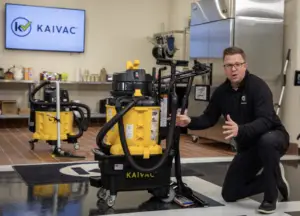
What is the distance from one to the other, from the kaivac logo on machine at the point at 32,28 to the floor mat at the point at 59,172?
4.35 metres

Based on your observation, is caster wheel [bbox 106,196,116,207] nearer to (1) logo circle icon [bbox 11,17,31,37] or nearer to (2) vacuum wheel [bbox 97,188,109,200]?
(2) vacuum wheel [bbox 97,188,109,200]

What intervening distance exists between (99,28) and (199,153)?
4202mm

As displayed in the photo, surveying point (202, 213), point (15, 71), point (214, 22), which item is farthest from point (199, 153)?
point (15, 71)

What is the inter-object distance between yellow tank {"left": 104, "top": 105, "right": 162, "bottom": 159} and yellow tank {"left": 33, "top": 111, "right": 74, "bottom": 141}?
84.1 inches

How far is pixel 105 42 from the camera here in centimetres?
920

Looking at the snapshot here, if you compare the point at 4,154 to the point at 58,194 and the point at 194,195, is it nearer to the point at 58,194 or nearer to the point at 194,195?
the point at 58,194

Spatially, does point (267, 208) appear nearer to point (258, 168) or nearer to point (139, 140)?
point (258, 168)

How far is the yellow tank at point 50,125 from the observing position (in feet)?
17.5

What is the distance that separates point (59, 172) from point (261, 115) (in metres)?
2.17

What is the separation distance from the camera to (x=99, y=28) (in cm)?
915

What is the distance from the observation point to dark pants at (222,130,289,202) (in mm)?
3168

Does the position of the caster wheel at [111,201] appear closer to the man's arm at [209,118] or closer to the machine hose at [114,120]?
the machine hose at [114,120]

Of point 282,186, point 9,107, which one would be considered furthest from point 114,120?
point 9,107

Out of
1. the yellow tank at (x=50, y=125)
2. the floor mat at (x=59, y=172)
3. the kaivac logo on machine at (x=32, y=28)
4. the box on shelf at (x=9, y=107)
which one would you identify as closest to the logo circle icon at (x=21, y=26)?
the kaivac logo on machine at (x=32, y=28)
